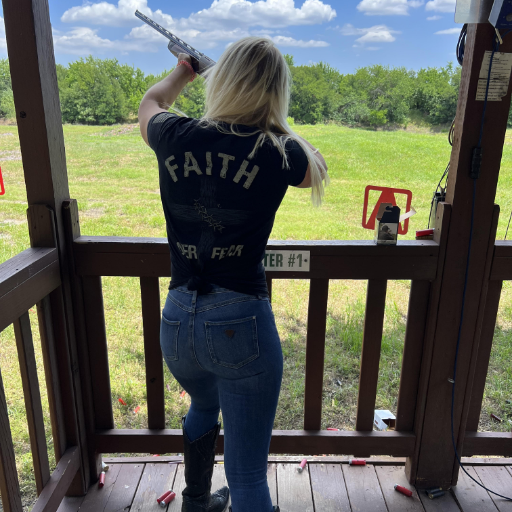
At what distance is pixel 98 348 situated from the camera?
173 centimetres

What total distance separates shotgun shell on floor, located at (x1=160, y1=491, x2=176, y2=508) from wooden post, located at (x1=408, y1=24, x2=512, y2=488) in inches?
39.5

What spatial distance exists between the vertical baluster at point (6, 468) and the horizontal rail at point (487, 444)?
1.69 meters

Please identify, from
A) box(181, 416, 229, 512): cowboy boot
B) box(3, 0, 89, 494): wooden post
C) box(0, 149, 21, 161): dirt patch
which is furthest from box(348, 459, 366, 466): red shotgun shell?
box(0, 149, 21, 161): dirt patch

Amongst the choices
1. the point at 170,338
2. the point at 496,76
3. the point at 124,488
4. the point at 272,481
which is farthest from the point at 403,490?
the point at 496,76

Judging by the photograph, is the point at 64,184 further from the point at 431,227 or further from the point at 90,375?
the point at 431,227

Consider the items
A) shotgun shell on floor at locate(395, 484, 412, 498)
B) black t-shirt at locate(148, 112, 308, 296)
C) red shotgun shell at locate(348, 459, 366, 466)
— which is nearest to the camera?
black t-shirt at locate(148, 112, 308, 296)

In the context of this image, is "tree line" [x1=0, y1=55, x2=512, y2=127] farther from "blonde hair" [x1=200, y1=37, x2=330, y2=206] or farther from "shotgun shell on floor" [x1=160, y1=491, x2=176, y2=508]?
"shotgun shell on floor" [x1=160, y1=491, x2=176, y2=508]

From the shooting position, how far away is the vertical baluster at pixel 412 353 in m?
1.67

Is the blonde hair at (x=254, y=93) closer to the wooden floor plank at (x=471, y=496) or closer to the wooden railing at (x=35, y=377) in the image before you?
the wooden railing at (x=35, y=377)

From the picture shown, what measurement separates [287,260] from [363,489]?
1.04 m

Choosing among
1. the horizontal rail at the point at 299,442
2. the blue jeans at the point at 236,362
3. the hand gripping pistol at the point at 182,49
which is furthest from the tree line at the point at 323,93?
the horizontal rail at the point at 299,442

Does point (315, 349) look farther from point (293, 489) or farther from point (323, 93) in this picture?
point (323, 93)

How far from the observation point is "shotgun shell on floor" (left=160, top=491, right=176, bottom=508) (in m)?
1.70

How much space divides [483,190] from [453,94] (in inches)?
24.0
